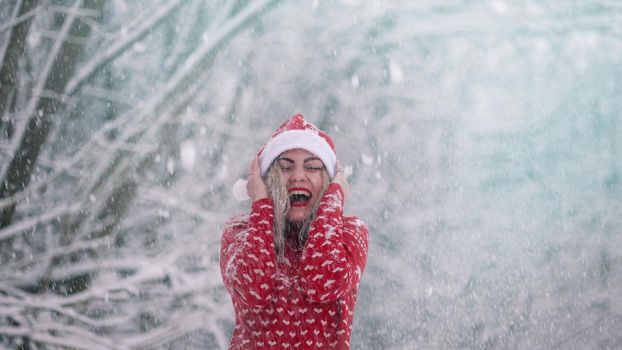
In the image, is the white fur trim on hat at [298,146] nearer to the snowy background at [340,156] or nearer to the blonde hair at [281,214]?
the blonde hair at [281,214]

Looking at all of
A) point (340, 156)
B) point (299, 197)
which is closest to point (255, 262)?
point (299, 197)

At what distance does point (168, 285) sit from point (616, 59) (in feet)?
8.59

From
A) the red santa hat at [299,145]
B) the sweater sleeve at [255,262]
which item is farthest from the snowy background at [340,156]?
the sweater sleeve at [255,262]

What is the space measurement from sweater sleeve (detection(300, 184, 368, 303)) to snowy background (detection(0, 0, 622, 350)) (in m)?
1.64

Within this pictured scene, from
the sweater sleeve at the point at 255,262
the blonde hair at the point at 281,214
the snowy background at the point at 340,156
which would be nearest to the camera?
the sweater sleeve at the point at 255,262

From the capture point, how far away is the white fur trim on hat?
4.10ft

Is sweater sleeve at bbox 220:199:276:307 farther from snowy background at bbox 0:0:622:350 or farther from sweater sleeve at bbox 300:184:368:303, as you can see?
snowy background at bbox 0:0:622:350

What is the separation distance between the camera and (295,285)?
3.71ft

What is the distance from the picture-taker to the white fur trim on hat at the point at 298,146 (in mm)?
1249

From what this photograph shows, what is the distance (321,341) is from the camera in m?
1.11

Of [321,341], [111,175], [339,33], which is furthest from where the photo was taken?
[339,33]

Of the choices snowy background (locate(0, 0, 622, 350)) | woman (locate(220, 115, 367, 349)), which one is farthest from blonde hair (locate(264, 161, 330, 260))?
snowy background (locate(0, 0, 622, 350))

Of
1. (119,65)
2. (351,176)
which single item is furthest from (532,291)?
(119,65)

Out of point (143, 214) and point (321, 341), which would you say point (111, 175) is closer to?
point (143, 214)
